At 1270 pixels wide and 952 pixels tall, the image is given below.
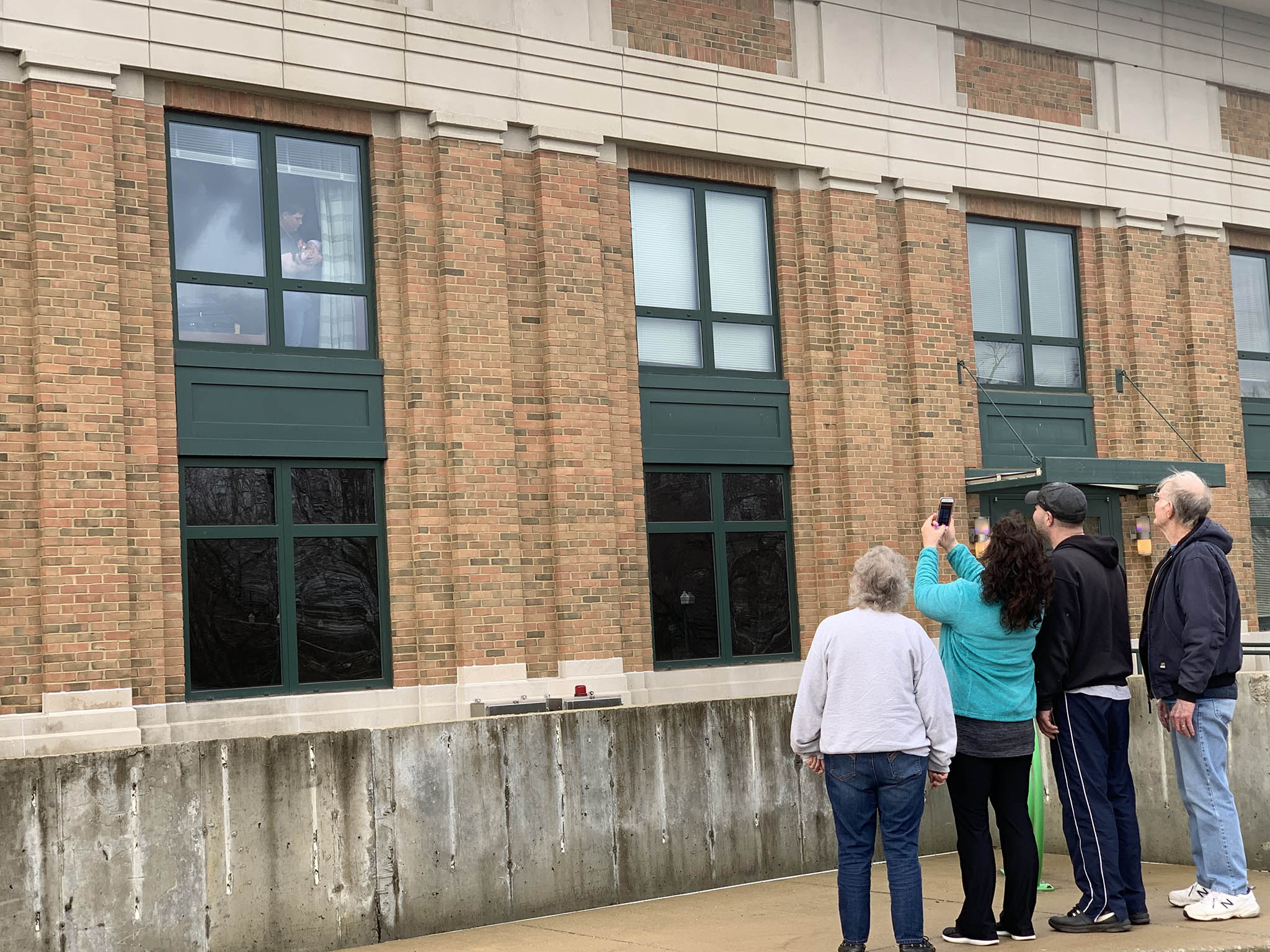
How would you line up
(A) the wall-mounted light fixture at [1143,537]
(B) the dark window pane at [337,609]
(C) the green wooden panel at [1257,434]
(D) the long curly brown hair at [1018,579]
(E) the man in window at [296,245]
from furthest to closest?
1. (C) the green wooden panel at [1257,434]
2. (A) the wall-mounted light fixture at [1143,537]
3. (E) the man in window at [296,245]
4. (B) the dark window pane at [337,609]
5. (D) the long curly brown hair at [1018,579]

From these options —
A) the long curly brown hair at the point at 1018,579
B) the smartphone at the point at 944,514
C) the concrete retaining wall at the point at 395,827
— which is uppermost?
the smartphone at the point at 944,514

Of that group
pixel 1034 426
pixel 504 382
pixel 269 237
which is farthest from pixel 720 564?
pixel 269 237

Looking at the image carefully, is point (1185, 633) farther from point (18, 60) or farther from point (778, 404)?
point (18, 60)

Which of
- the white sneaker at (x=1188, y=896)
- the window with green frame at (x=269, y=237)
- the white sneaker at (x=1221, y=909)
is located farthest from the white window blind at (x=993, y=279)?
the white sneaker at (x=1221, y=909)

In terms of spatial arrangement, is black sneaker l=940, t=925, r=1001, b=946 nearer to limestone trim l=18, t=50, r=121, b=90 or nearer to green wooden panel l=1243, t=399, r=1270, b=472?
limestone trim l=18, t=50, r=121, b=90

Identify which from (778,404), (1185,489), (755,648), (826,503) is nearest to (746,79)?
(778,404)

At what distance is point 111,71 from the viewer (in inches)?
439

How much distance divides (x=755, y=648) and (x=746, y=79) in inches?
227

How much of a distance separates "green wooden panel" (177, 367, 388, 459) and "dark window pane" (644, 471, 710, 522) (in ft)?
9.21

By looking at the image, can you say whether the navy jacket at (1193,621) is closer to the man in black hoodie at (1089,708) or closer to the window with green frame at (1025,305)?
the man in black hoodie at (1089,708)

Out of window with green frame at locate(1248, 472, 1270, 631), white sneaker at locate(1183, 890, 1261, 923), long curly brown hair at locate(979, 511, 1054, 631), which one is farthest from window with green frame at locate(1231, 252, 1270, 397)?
long curly brown hair at locate(979, 511, 1054, 631)

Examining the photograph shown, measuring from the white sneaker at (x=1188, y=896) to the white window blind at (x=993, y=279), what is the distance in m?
9.25

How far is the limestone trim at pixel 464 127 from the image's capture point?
12.7m

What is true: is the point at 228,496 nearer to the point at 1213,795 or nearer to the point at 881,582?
the point at 881,582
